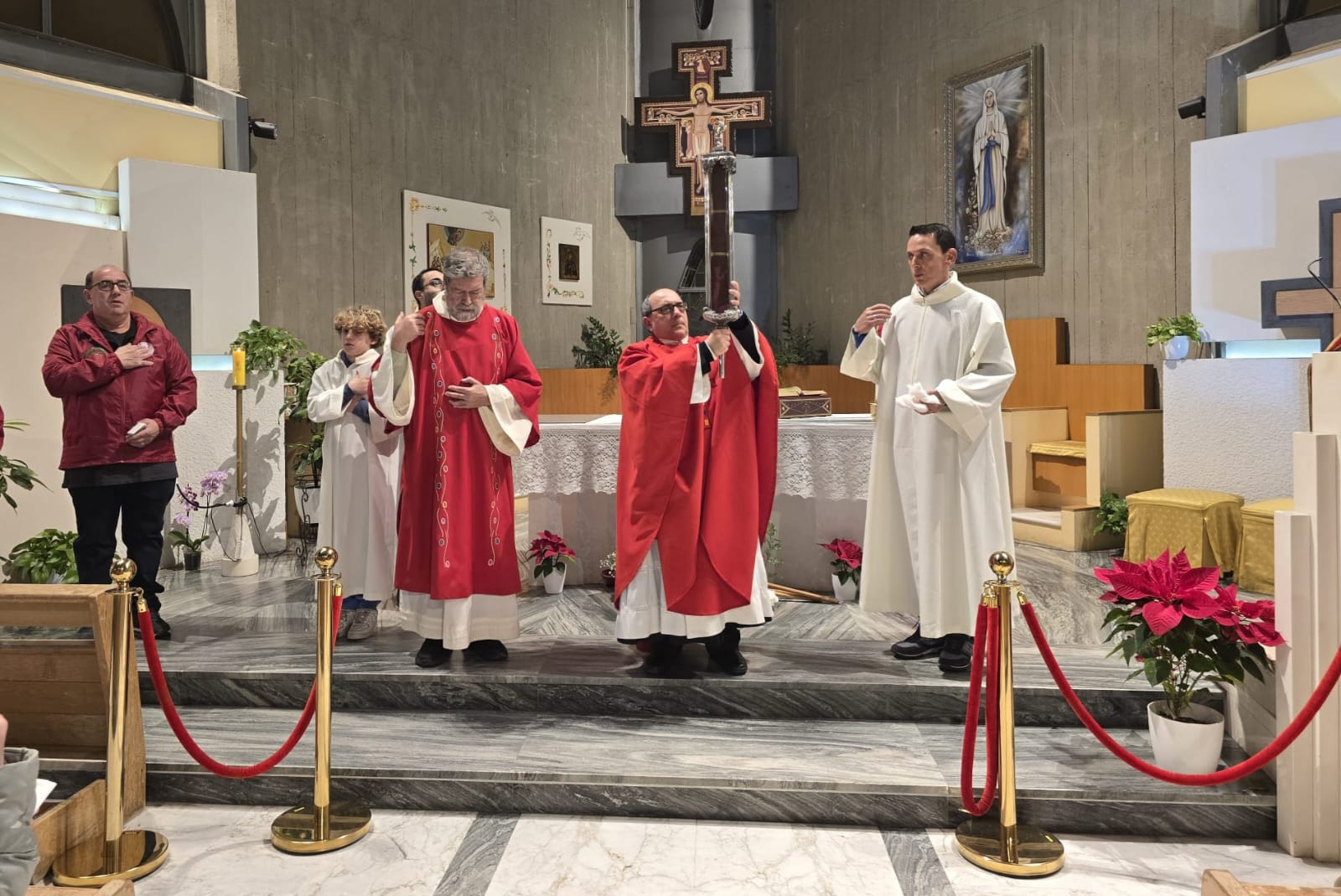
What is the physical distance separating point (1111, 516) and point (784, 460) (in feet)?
9.09

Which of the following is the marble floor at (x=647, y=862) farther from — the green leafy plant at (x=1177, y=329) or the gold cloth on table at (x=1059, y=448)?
the gold cloth on table at (x=1059, y=448)

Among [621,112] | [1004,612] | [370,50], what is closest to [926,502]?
[1004,612]

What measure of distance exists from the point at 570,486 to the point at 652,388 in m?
1.66

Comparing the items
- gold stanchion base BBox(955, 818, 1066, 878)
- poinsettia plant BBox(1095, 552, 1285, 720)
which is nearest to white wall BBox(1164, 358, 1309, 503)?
poinsettia plant BBox(1095, 552, 1285, 720)

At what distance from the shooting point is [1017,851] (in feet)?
9.68

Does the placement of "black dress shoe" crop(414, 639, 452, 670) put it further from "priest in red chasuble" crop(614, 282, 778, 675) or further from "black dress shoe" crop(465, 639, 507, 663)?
"priest in red chasuble" crop(614, 282, 778, 675)

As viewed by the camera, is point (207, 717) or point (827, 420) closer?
point (207, 717)

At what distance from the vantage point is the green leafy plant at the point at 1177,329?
652cm

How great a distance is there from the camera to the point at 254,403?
6.79 m

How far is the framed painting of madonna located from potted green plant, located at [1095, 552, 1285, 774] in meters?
5.66

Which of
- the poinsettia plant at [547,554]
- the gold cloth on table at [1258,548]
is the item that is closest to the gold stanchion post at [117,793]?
the poinsettia plant at [547,554]

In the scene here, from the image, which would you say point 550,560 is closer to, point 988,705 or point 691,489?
point 691,489

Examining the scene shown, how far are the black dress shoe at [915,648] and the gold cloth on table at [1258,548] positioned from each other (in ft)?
7.75

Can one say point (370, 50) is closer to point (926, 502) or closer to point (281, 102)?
point (281, 102)
